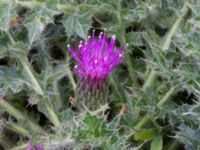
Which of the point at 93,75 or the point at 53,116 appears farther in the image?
the point at 53,116

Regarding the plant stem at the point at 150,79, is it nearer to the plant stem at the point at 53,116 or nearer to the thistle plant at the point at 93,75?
the thistle plant at the point at 93,75

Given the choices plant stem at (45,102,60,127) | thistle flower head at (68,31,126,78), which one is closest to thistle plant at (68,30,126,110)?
thistle flower head at (68,31,126,78)

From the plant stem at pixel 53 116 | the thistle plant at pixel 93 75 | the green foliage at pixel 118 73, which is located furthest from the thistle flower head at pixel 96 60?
the plant stem at pixel 53 116

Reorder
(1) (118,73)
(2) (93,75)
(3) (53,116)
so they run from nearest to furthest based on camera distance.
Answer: (2) (93,75) → (3) (53,116) → (1) (118,73)

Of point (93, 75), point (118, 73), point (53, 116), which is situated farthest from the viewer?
point (118, 73)

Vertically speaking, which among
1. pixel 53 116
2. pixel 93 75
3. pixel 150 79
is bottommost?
pixel 53 116

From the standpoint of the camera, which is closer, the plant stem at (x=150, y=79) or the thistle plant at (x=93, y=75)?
the thistle plant at (x=93, y=75)

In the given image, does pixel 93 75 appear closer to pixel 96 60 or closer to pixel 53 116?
pixel 96 60

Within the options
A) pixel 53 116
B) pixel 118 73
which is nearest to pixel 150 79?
pixel 118 73

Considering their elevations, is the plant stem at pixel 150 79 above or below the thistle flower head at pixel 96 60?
below

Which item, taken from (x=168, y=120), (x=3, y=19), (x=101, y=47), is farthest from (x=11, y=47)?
(x=168, y=120)

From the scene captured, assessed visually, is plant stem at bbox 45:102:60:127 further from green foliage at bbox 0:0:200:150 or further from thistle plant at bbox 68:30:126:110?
thistle plant at bbox 68:30:126:110
